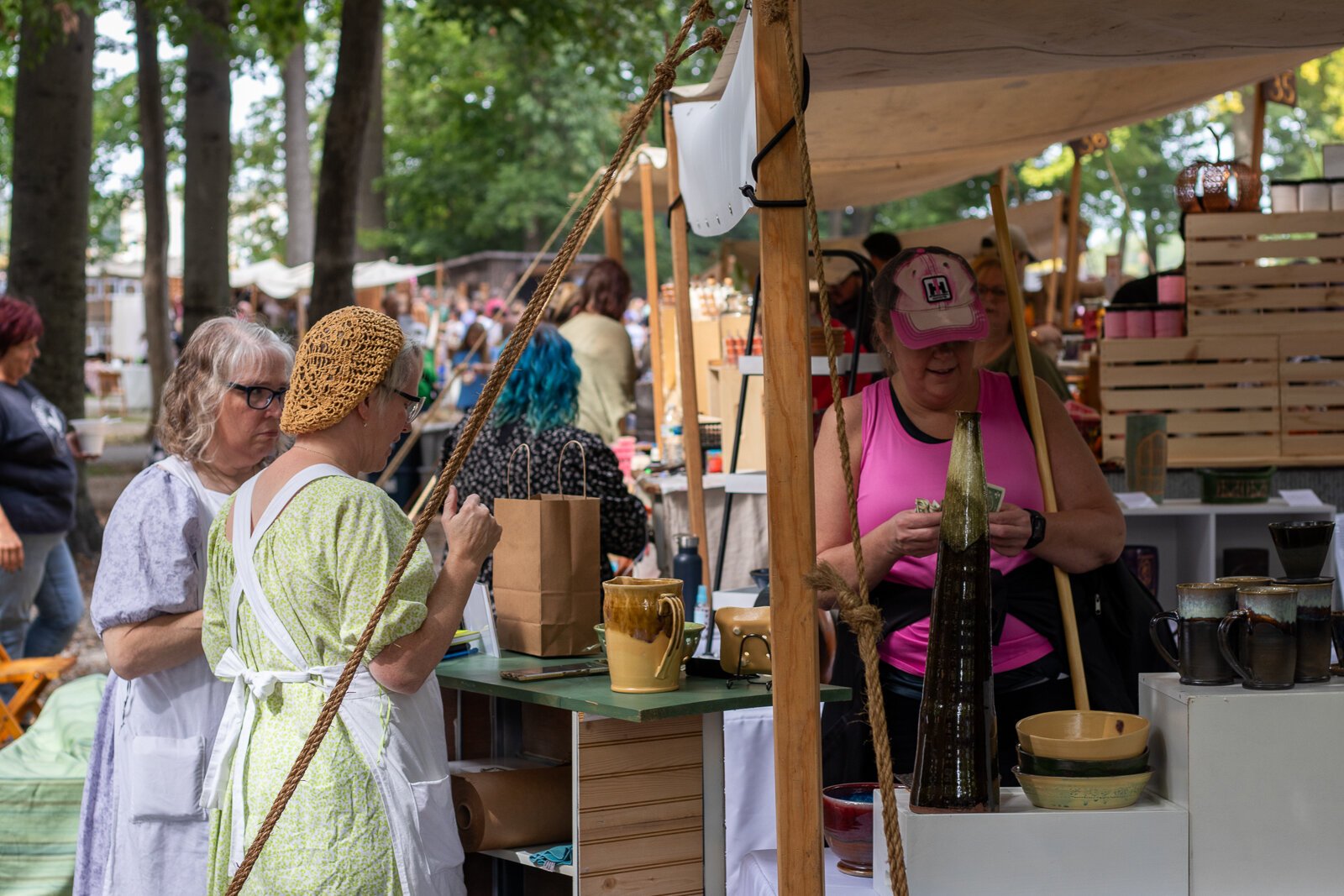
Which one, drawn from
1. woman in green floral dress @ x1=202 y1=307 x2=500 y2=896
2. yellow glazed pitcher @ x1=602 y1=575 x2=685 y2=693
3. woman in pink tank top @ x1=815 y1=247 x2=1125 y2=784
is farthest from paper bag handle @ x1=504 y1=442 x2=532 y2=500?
woman in green floral dress @ x1=202 y1=307 x2=500 y2=896

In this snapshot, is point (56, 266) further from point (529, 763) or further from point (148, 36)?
point (529, 763)

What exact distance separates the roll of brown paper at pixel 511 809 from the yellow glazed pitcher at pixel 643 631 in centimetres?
51

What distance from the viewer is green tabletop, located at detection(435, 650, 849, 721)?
274 centimetres

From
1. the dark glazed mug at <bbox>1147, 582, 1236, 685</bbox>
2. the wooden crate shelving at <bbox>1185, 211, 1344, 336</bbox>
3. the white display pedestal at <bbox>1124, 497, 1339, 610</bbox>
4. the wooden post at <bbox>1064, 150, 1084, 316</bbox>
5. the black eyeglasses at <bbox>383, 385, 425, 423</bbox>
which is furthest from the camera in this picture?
the wooden post at <bbox>1064, 150, 1084, 316</bbox>

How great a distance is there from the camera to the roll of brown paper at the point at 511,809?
3.18m

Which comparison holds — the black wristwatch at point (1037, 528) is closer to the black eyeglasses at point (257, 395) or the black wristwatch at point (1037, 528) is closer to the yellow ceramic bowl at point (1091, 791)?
the yellow ceramic bowl at point (1091, 791)

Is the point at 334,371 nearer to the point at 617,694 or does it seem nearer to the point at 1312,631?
the point at 617,694

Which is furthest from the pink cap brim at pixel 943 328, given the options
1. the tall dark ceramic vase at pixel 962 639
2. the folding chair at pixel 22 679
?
the folding chair at pixel 22 679

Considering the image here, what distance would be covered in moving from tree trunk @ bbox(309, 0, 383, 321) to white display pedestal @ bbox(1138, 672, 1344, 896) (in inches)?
335

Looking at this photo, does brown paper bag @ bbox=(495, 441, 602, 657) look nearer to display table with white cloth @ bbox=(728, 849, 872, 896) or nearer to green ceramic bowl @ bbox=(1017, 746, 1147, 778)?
display table with white cloth @ bbox=(728, 849, 872, 896)

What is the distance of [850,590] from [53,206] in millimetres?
9530

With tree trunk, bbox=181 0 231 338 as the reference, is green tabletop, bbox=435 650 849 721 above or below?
below

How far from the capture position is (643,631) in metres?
2.81

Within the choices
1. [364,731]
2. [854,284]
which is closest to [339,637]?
[364,731]
